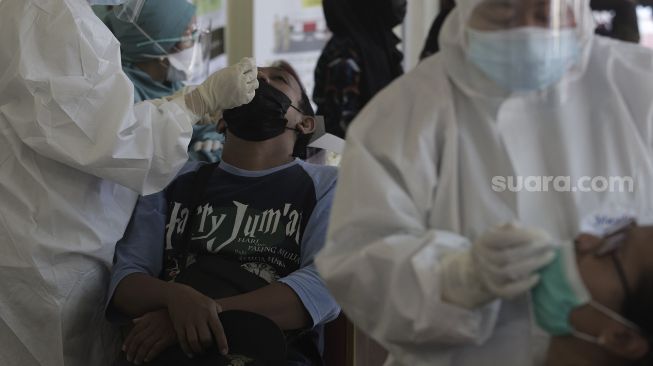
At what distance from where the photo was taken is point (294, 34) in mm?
5137

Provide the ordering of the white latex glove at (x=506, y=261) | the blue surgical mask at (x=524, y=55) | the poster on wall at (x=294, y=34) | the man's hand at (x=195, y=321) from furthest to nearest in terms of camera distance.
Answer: the poster on wall at (x=294, y=34) → the man's hand at (x=195, y=321) → the blue surgical mask at (x=524, y=55) → the white latex glove at (x=506, y=261)

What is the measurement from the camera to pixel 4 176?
204 cm

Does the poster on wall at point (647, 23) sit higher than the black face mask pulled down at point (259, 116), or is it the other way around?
the black face mask pulled down at point (259, 116)

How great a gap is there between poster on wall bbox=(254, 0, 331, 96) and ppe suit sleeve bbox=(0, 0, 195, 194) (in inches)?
121

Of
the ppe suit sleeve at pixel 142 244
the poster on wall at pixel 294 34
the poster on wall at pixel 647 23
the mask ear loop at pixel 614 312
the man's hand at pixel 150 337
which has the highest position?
the mask ear loop at pixel 614 312

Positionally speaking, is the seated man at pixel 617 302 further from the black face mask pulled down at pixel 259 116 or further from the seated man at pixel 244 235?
the black face mask pulled down at pixel 259 116

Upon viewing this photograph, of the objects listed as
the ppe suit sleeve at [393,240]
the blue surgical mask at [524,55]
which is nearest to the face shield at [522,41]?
the blue surgical mask at [524,55]

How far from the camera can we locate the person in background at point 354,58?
3.34 metres

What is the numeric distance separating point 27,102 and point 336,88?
153 centimetres

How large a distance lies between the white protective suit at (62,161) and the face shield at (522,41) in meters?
0.94

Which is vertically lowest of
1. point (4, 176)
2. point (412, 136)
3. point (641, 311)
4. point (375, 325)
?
point (4, 176)

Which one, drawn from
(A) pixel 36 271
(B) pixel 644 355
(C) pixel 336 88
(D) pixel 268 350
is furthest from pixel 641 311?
(C) pixel 336 88

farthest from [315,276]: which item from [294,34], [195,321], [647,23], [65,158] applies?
[294,34]

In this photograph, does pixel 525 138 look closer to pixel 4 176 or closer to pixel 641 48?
pixel 641 48
